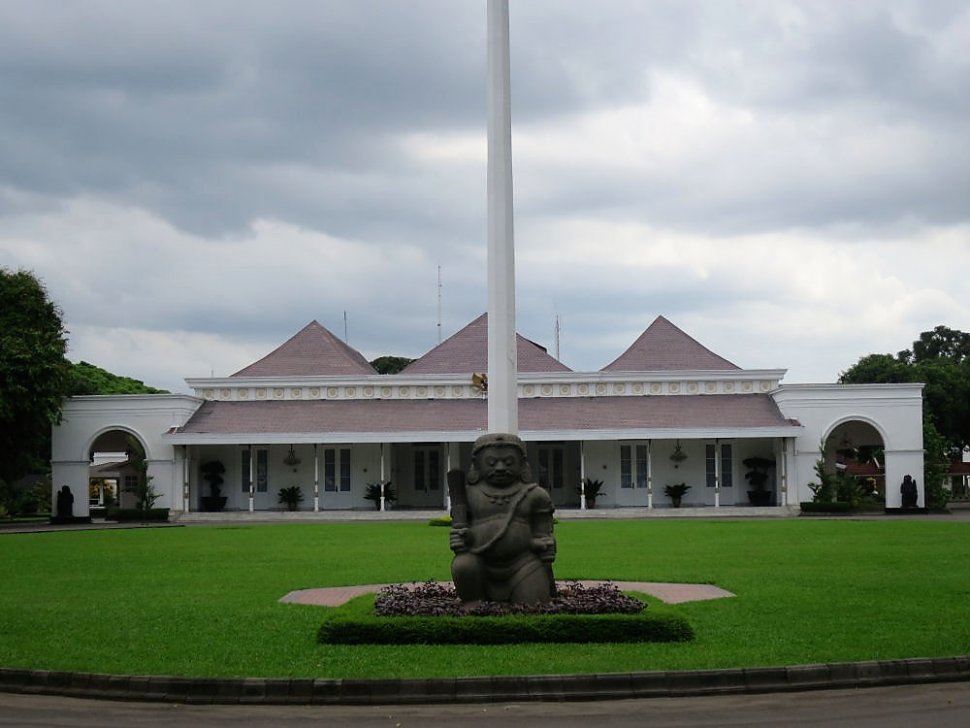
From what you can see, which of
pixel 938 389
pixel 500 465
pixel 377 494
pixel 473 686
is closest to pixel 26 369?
pixel 377 494

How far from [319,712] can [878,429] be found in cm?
3549

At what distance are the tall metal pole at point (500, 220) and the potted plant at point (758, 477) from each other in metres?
28.7

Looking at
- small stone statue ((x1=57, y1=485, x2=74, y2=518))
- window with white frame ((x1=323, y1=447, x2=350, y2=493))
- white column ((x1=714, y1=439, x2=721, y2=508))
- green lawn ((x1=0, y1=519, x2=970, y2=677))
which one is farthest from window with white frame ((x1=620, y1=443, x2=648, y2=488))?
small stone statue ((x1=57, y1=485, x2=74, y2=518))

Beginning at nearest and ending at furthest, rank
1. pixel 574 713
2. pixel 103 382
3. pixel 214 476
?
pixel 574 713
pixel 214 476
pixel 103 382

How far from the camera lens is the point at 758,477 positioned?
41812 mm

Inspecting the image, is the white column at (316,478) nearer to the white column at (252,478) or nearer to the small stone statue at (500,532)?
the white column at (252,478)

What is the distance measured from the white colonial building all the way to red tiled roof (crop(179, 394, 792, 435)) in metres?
0.08

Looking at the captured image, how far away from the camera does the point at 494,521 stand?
1173cm

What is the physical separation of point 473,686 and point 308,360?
38438 millimetres

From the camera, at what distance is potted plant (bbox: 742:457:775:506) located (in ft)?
136

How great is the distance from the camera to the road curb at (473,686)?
8.77 m

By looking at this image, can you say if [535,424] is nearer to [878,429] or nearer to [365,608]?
[878,429]

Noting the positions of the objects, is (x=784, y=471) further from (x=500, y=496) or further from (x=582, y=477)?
(x=500, y=496)

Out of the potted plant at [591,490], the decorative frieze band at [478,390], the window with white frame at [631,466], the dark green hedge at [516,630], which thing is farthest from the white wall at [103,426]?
the dark green hedge at [516,630]
